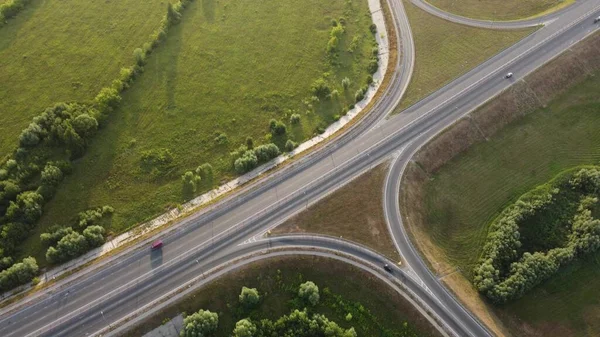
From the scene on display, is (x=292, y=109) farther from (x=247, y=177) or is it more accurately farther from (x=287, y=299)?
(x=287, y=299)

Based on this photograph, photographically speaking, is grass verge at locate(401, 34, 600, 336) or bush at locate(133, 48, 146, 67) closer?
grass verge at locate(401, 34, 600, 336)

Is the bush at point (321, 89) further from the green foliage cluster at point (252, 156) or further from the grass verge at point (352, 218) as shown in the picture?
the grass verge at point (352, 218)

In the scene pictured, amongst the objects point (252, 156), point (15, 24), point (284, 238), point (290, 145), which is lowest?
point (284, 238)

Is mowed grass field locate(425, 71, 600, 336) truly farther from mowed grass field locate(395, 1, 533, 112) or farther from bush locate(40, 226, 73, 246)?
bush locate(40, 226, 73, 246)

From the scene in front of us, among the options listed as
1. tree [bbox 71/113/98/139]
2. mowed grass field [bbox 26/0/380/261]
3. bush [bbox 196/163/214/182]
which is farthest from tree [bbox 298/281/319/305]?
tree [bbox 71/113/98/139]

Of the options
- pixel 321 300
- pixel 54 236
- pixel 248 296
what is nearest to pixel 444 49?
pixel 321 300

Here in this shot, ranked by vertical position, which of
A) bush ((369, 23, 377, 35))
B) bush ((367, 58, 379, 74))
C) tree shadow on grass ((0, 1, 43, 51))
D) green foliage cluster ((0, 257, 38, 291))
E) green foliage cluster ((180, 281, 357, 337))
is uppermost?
tree shadow on grass ((0, 1, 43, 51))

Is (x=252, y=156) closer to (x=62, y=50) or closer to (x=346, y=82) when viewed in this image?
(x=346, y=82)
